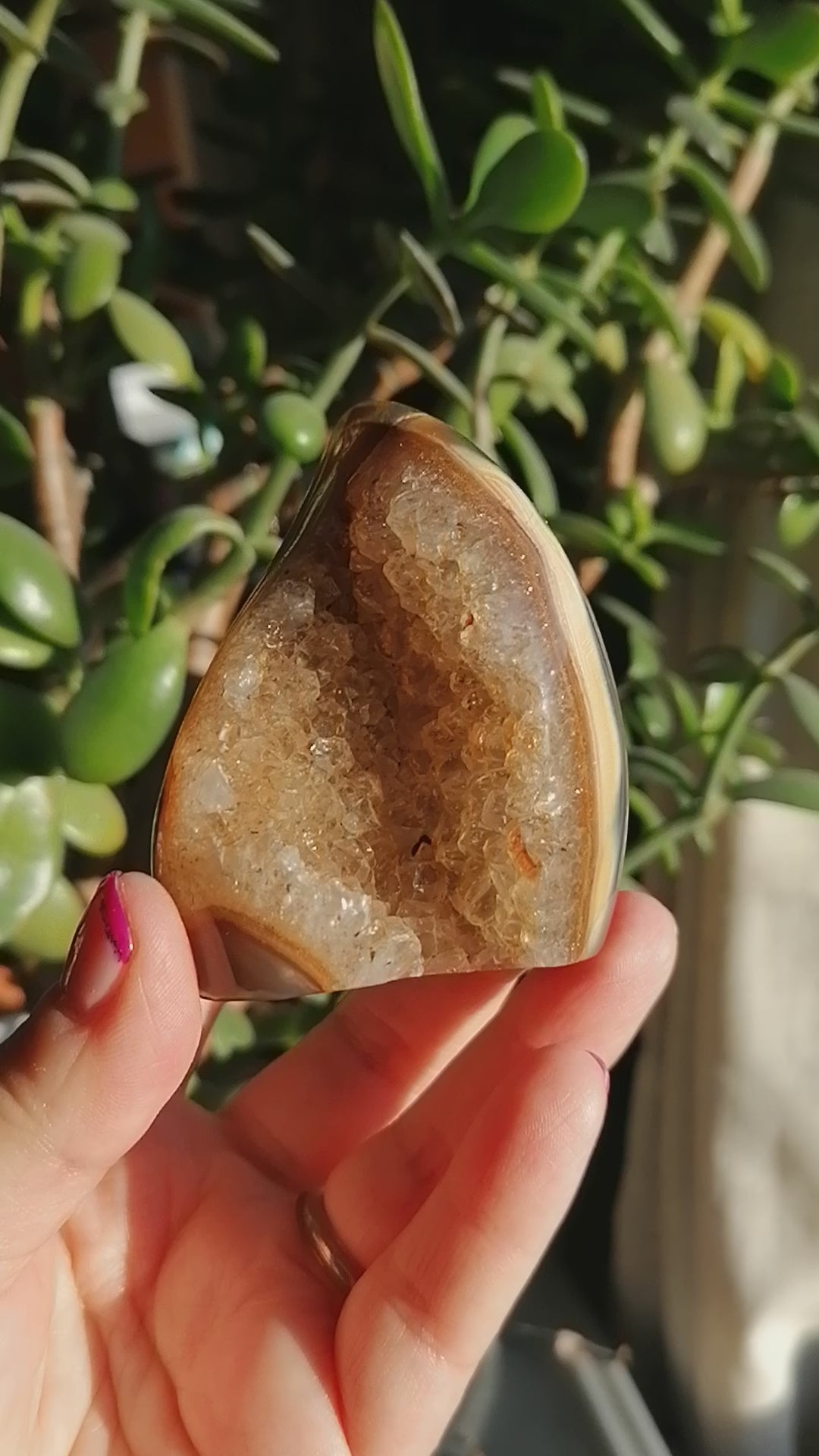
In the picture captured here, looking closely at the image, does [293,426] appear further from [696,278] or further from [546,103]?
[696,278]

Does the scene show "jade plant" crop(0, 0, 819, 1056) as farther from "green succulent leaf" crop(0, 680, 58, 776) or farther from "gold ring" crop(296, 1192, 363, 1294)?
"gold ring" crop(296, 1192, 363, 1294)

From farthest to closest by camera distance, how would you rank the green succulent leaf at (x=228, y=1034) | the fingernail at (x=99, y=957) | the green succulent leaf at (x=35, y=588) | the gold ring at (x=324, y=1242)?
the green succulent leaf at (x=228, y=1034) → the gold ring at (x=324, y=1242) → the green succulent leaf at (x=35, y=588) → the fingernail at (x=99, y=957)

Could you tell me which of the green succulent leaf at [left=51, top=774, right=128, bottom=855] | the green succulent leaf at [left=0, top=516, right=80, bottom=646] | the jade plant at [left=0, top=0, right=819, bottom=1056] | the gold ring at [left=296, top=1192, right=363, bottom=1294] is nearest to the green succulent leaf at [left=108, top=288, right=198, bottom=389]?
the jade plant at [left=0, top=0, right=819, bottom=1056]

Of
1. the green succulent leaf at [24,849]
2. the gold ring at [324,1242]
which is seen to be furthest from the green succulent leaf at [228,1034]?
the green succulent leaf at [24,849]

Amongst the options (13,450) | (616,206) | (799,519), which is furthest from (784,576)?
(13,450)

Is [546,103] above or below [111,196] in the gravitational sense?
above

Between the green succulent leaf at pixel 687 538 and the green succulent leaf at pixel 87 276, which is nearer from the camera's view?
the green succulent leaf at pixel 87 276

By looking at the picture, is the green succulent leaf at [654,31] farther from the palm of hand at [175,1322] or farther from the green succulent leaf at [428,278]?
the palm of hand at [175,1322]
